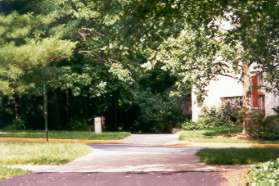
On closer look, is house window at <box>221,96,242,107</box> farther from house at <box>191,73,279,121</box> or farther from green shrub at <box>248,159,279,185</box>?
green shrub at <box>248,159,279,185</box>

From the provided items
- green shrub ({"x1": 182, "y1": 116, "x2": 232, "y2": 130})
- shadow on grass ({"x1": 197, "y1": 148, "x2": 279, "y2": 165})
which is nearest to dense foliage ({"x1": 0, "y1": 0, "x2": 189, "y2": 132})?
green shrub ({"x1": 182, "y1": 116, "x2": 232, "y2": 130})

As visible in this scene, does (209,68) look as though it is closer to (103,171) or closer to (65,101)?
(103,171)

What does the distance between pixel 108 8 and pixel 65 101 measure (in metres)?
24.6

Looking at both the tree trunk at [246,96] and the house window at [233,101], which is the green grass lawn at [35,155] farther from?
the house window at [233,101]

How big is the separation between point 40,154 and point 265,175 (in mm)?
9048

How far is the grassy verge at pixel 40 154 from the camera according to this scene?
1653 centimetres

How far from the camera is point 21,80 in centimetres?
2748

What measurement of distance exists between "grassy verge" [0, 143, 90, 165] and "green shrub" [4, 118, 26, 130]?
1462 cm

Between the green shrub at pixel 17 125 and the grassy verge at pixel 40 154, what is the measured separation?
1462cm

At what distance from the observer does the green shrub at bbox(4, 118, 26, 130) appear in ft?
116

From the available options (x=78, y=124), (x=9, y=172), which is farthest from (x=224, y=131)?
(x=9, y=172)

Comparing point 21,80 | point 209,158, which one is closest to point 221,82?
point 21,80

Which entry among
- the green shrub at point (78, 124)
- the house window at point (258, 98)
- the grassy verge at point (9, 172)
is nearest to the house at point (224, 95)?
the house window at point (258, 98)

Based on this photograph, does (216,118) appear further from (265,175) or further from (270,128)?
(265,175)
